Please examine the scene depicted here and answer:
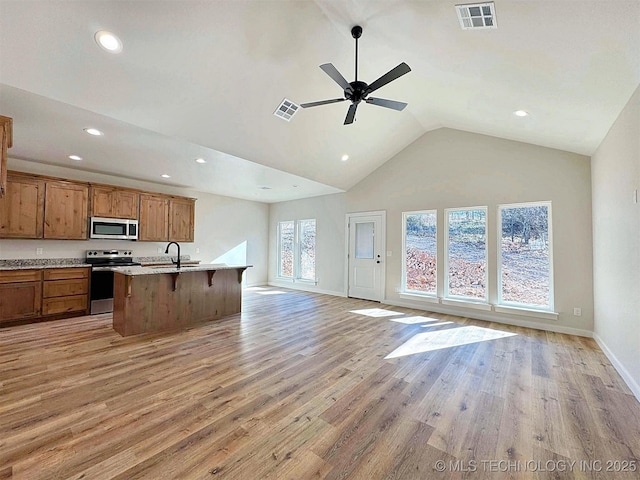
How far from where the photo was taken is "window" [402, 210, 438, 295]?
5.59m

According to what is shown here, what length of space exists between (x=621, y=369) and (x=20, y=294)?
7.79 meters

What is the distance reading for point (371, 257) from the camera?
651cm

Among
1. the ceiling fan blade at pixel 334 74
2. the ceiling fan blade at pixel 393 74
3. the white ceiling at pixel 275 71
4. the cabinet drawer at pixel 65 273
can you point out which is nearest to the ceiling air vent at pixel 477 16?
the white ceiling at pixel 275 71

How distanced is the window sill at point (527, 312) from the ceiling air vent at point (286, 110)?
460cm

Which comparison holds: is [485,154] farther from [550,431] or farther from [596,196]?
[550,431]

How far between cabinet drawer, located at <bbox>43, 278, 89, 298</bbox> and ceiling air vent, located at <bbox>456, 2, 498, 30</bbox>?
6370 millimetres

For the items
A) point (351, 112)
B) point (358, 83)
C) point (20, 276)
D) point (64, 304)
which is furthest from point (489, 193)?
point (20, 276)

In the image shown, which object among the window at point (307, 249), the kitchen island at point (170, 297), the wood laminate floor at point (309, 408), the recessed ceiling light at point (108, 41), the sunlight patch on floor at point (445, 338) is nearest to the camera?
the wood laminate floor at point (309, 408)

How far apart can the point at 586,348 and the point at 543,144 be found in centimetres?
296

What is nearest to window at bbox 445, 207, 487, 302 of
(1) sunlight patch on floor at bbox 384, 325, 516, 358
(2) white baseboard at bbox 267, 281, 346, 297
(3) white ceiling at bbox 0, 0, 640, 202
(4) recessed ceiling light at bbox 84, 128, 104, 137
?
(1) sunlight patch on floor at bbox 384, 325, 516, 358

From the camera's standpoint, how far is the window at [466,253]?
5023 mm

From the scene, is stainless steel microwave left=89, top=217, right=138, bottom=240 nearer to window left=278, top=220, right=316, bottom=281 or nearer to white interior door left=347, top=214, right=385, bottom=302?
window left=278, top=220, right=316, bottom=281

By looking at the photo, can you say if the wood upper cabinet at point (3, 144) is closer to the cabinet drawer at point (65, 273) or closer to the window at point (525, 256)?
the cabinet drawer at point (65, 273)

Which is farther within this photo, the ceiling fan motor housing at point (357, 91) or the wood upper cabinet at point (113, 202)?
the wood upper cabinet at point (113, 202)
